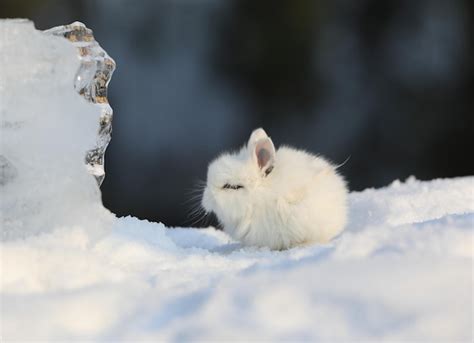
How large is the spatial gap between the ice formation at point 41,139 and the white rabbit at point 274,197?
0.58 metres

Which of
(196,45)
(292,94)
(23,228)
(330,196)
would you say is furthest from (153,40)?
(23,228)

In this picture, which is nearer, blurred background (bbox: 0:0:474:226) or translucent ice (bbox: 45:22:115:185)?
translucent ice (bbox: 45:22:115:185)

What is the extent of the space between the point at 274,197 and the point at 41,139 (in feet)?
2.72

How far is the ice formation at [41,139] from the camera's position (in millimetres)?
1864

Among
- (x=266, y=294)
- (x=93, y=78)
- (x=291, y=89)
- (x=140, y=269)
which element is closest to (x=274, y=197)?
(x=93, y=78)

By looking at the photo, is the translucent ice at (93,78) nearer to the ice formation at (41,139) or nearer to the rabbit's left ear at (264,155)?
the ice formation at (41,139)

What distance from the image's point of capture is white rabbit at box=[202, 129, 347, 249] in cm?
236

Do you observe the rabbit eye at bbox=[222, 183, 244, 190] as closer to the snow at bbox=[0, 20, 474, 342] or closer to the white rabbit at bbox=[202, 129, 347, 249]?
the white rabbit at bbox=[202, 129, 347, 249]

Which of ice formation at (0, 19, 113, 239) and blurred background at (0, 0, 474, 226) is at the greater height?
blurred background at (0, 0, 474, 226)

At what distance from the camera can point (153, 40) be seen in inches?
282

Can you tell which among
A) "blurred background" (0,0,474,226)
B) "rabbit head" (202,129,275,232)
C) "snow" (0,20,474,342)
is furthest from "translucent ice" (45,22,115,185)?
"blurred background" (0,0,474,226)

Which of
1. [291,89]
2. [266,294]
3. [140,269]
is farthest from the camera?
[291,89]

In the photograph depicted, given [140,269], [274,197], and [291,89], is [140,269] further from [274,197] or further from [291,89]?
[291,89]

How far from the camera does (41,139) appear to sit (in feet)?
6.19
